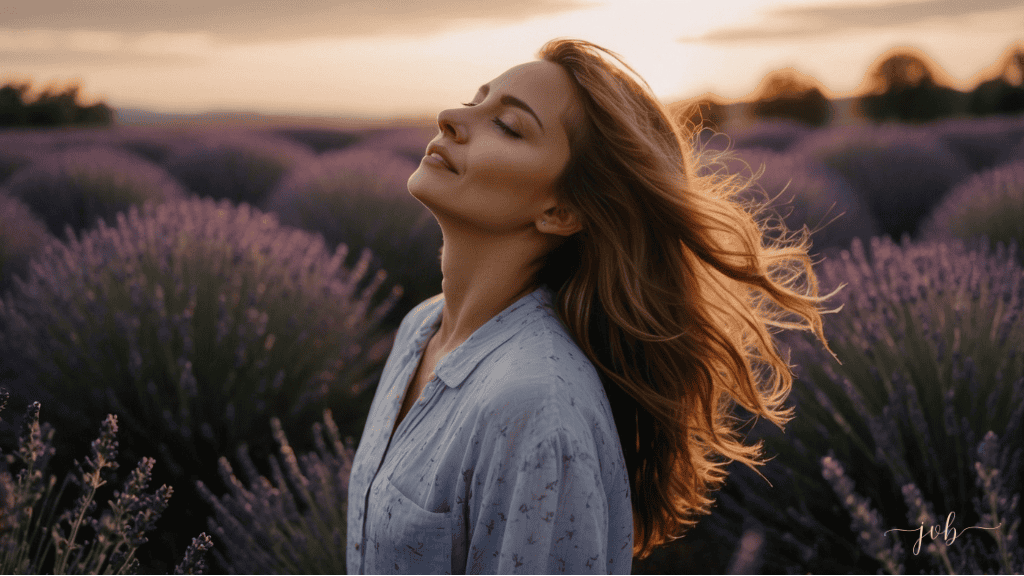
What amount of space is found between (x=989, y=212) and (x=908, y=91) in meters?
24.8

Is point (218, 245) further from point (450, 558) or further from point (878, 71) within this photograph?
point (878, 71)

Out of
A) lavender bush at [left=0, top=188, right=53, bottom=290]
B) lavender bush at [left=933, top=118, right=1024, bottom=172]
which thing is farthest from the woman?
lavender bush at [left=933, top=118, right=1024, bottom=172]

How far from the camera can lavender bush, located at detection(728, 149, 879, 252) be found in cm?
636

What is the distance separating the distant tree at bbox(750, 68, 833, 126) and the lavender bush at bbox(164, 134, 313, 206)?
2311cm

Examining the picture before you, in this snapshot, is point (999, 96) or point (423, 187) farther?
point (999, 96)

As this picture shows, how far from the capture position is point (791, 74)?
91.2 feet

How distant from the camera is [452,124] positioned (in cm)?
142

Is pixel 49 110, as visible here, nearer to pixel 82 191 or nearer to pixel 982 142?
pixel 82 191

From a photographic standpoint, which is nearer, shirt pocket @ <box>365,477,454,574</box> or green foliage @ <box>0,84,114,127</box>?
shirt pocket @ <box>365,477,454,574</box>

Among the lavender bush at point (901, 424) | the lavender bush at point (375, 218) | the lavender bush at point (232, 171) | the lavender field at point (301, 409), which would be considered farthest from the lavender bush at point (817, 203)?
the lavender bush at point (232, 171)

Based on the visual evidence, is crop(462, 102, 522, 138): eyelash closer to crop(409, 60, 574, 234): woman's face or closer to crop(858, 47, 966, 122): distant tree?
crop(409, 60, 574, 234): woman's face

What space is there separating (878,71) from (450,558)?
99.9 ft

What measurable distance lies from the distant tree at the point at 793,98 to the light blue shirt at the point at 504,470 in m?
29.0

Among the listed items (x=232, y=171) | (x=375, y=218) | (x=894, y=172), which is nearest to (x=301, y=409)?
(x=375, y=218)
